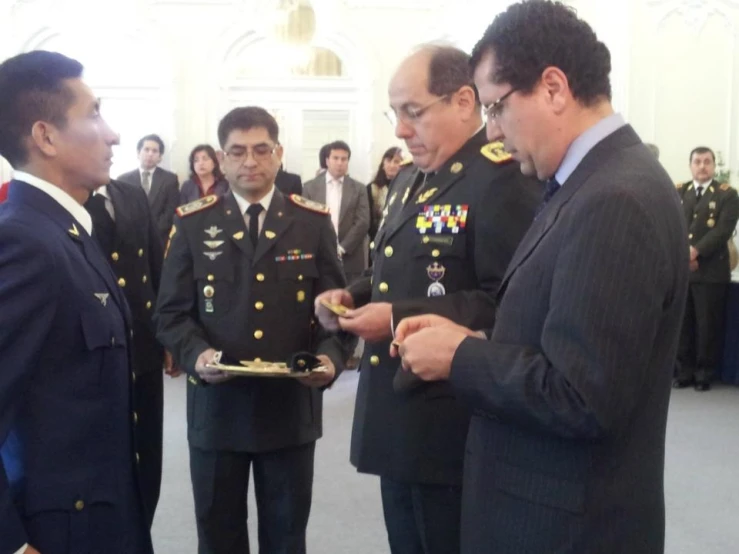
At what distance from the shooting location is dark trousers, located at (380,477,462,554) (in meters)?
1.88

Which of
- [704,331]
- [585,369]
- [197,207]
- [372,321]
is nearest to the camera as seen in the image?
[585,369]

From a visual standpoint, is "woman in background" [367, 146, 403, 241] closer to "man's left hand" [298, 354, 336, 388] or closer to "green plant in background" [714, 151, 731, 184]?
"green plant in background" [714, 151, 731, 184]

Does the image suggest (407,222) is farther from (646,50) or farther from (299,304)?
(646,50)

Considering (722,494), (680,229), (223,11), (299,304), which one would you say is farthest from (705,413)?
(223,11)

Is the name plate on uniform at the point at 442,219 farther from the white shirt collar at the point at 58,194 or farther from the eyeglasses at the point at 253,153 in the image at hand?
the white shirt collar at the point at 58,194

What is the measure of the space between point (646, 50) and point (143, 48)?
4.80 metres

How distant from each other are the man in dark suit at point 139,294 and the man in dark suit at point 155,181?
3.78 meters

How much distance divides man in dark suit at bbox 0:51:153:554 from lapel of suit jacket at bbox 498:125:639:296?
77 cm

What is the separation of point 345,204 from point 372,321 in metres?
4.85

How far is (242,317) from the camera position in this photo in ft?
7.45

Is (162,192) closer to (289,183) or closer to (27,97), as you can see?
(289,183)

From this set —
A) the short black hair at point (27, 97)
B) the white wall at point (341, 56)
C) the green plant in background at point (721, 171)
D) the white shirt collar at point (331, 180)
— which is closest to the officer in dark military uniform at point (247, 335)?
the short black hair at point (27, 97)

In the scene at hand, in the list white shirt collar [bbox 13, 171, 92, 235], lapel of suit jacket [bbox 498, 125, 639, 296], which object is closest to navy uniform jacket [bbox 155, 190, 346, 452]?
white shirt collar [bbox 13, 171, 92, 235]

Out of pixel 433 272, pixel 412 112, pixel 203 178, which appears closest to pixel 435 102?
pixel 412 112
